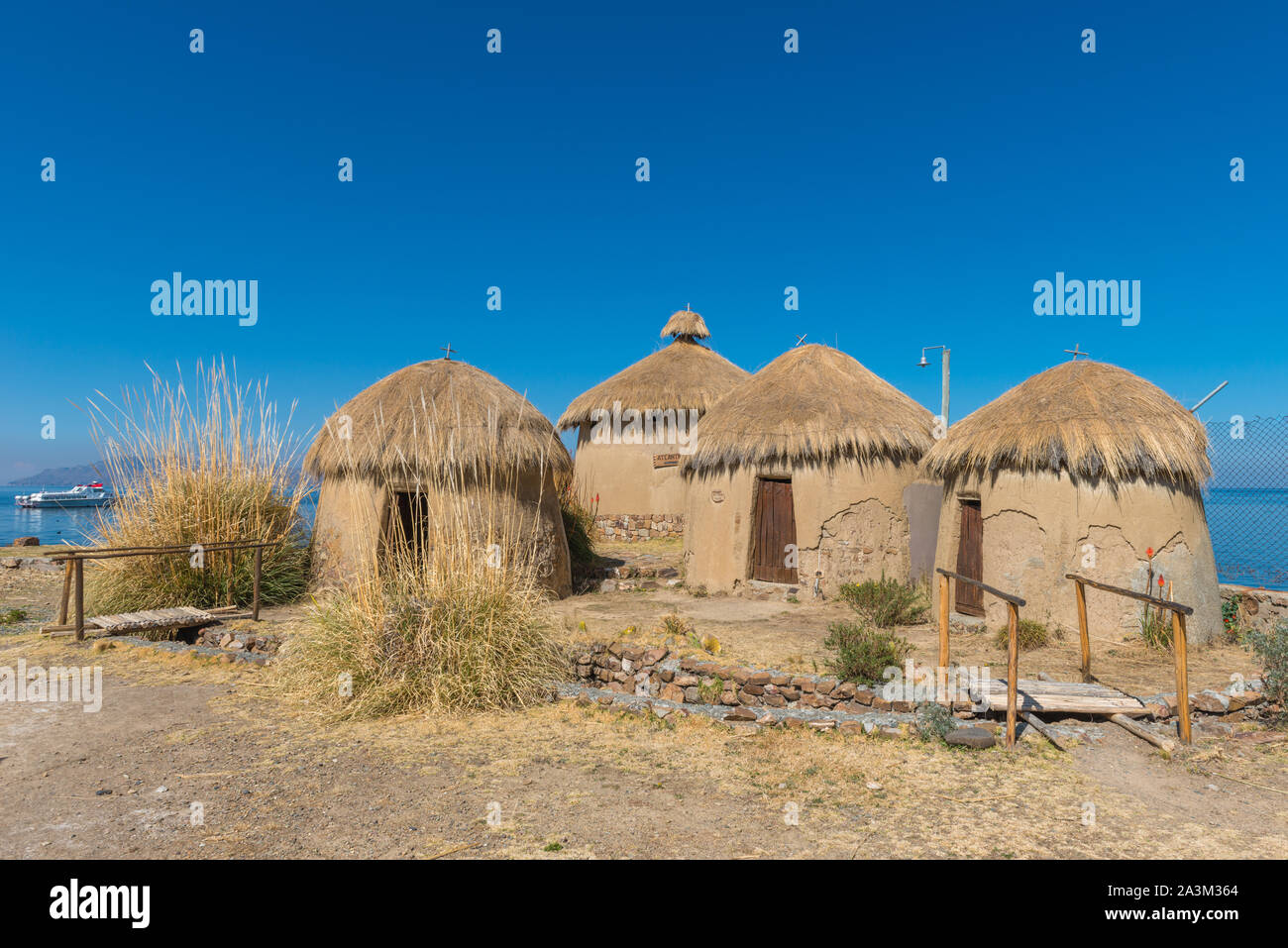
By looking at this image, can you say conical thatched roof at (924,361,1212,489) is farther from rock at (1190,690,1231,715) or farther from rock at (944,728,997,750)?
rock at (944,728,997,750)

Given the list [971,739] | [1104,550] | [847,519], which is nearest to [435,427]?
[847,519]

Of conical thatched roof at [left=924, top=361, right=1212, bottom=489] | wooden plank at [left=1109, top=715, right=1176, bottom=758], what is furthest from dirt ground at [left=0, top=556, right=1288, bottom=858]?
conical thatched roof at [left=924, top=361, right=1212, bottom=489]

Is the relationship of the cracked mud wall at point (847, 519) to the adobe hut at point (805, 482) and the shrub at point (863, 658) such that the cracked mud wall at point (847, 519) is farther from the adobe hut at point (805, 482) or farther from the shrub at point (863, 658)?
the shrub at point (863, 658)

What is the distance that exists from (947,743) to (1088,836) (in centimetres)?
139

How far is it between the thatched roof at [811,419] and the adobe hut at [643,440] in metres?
5.33

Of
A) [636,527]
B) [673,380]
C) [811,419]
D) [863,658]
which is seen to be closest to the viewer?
[863,658]

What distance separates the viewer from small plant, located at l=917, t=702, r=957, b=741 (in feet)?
17.7

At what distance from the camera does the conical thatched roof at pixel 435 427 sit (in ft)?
31.9

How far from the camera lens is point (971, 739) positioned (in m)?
5.21

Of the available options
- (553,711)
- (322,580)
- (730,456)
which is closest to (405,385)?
(322,580)

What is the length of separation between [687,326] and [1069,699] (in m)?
15.3

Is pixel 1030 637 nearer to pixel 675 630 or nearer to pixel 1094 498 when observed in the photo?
pixel 1094 498

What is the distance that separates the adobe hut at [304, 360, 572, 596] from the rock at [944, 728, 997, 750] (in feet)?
17.8

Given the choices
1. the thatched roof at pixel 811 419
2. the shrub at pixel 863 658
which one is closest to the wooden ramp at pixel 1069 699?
the shrub at pixel 863 658
